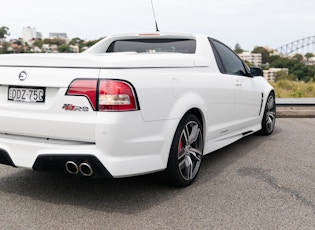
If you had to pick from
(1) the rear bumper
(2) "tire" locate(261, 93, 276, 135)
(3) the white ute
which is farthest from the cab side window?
(1) the rear bumper

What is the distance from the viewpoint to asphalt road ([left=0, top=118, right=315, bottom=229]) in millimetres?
2941

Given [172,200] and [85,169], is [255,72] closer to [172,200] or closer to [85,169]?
Result: [172,200]

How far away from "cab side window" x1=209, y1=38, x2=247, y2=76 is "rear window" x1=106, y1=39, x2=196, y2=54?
1.12 feet

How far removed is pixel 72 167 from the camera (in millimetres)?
3002

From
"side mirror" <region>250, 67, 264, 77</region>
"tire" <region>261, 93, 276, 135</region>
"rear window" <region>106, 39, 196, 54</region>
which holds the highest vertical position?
"rear window" <region>106, 39, 196, 54</region>

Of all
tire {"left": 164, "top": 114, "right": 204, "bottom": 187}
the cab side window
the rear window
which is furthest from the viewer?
the cab side window

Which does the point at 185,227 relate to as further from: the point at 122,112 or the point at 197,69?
the point at 197,69

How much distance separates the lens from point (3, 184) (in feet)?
12.6

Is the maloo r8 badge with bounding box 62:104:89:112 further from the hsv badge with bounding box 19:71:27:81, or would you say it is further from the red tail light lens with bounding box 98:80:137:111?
the hsv badge with bounding box 19:71:27:81

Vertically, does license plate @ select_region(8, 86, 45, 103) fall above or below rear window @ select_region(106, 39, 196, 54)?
below

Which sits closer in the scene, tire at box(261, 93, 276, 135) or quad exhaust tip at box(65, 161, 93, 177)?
quad exhaust tip at box(65, 161, 93, 177)

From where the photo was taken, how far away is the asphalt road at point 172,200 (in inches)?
116

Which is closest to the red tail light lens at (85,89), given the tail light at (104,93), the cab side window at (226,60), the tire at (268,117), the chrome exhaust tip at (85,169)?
the tail light at (104,93)

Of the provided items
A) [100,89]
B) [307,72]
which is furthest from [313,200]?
[307,72]
